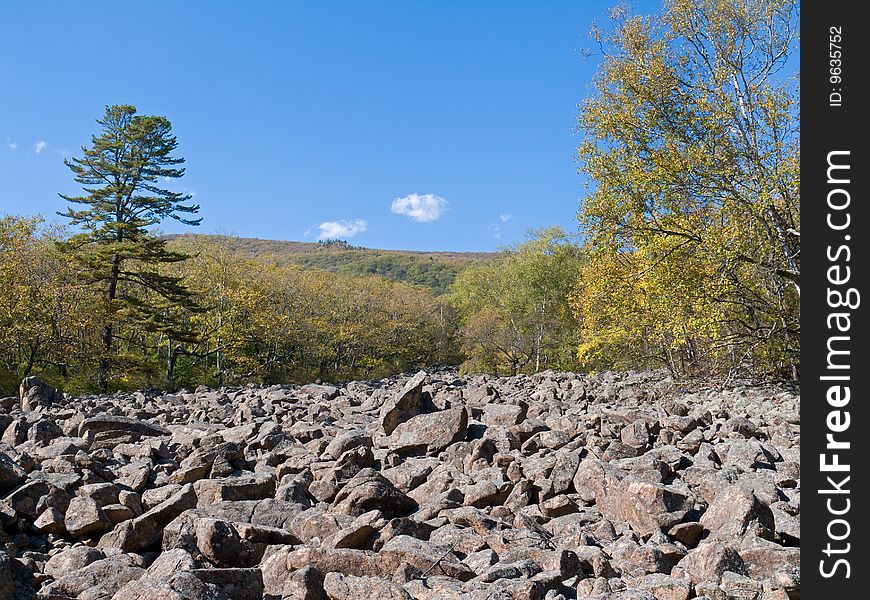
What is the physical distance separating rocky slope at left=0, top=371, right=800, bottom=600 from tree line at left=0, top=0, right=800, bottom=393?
6.03m

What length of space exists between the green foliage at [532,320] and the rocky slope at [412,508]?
30.2 metres

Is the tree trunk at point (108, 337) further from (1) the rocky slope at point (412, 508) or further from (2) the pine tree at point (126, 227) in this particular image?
(1) the rocky slope at point (412, 508)

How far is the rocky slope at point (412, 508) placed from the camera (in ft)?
15.8

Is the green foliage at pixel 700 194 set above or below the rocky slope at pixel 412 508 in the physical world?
above

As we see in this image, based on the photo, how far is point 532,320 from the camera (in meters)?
44.4

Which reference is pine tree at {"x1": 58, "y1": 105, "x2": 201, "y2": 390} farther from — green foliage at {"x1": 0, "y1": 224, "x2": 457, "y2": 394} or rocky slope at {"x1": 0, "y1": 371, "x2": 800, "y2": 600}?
rocky slope at {"x1": 0, "y1": 371, "x2": 800, "y2": 600}

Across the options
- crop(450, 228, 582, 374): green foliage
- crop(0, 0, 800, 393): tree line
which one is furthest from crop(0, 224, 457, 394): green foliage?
crop(450, 228, 582, 374): green foliage

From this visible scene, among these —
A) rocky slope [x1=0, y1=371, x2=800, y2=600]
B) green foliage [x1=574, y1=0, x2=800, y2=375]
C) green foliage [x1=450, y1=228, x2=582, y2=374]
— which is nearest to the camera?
rocky slope [x1=0, y1=371, x2=800, y2=600]

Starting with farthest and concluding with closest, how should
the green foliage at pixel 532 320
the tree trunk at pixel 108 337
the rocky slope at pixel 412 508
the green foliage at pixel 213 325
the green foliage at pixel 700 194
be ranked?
the green foliage at pixel 532 320 → the tree trunk at pixel 108 337 → the green foliage at pixel 213 325 → the green foliage at pixel 700 194 → the rocky slope at pixel 412 508

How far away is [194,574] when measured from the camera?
14.6ft

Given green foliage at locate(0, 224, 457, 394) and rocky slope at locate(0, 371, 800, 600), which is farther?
green foliage at locate(0, 224, 457, 394)

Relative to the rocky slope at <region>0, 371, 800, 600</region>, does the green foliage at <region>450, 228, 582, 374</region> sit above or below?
above

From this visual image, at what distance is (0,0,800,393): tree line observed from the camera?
1661 centimetres

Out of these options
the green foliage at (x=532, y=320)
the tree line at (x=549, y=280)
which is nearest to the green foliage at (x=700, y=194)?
the tree line at (x=549, y=280)
